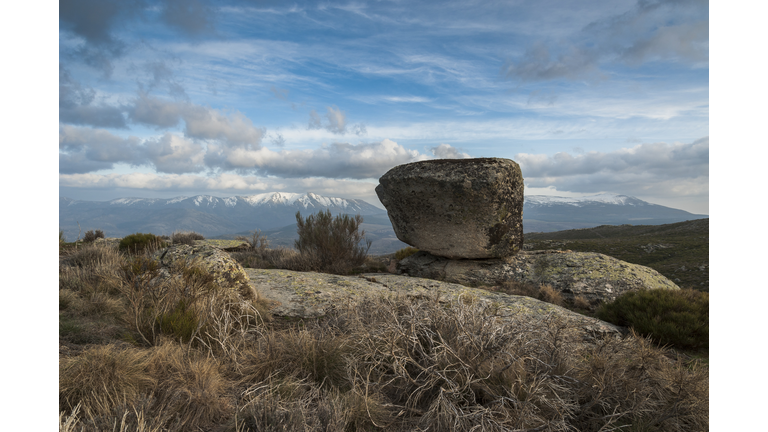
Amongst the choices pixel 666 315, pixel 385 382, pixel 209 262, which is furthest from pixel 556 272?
pixel 209 262

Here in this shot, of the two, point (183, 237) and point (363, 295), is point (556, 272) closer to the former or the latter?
point (363, 295)

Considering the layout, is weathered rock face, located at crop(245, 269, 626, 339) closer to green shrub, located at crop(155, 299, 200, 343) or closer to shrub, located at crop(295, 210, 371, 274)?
green shrub, located at crop(155, 299, 200, 343)

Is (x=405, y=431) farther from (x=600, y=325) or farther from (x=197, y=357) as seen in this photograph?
(x=600, y=325)

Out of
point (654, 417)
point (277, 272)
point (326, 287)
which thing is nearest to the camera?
point (654, 417)

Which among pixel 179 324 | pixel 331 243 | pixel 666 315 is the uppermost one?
pixel 331 243

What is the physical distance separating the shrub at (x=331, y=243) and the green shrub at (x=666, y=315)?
659 centimetres

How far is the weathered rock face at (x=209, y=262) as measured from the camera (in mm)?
5404

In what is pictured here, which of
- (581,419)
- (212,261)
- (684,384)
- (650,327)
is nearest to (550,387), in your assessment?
(581,419)

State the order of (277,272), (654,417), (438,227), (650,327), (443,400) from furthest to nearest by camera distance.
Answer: (438,227) < (277,272) < (650,327) < (654,417) < (443,400)

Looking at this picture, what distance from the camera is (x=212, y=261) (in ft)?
18.5

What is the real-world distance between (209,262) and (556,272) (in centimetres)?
851

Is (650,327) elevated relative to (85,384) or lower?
lower

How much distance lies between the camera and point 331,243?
1061 cm

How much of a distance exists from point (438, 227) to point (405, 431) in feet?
25.2
